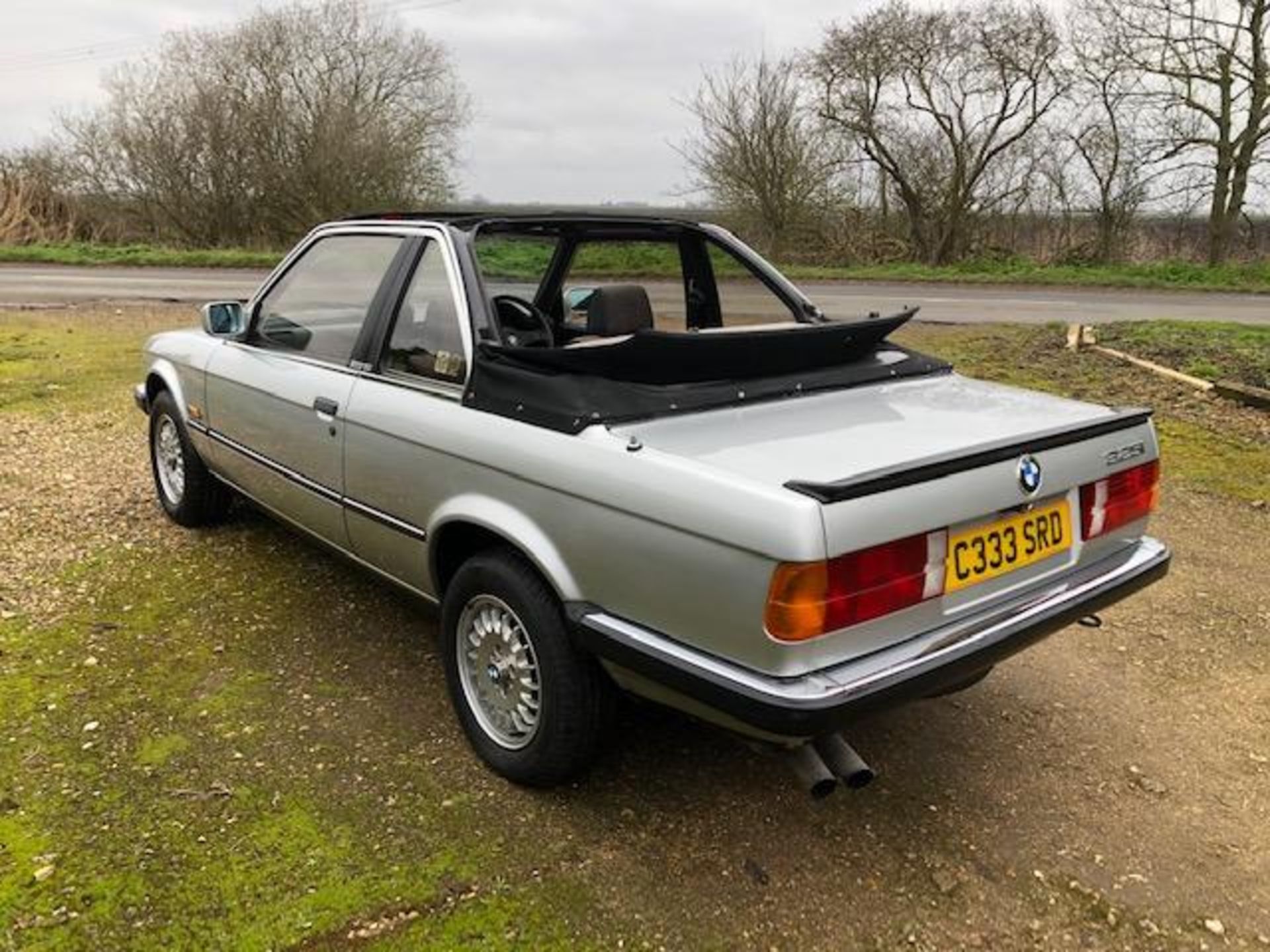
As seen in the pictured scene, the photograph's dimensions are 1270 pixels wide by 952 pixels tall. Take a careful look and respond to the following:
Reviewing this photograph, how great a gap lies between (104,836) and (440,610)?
3.68 ft

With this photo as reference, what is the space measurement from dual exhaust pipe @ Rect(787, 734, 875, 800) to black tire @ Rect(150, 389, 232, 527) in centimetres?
345

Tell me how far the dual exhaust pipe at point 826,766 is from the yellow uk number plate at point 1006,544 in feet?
1.57

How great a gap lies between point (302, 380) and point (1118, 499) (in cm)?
289

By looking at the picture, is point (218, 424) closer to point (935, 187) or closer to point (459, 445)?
point (459, 445)

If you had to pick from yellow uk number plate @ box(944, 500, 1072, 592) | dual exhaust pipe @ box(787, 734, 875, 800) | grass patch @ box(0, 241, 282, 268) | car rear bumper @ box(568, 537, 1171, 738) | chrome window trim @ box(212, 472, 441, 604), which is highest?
grass patch @ box(0, 241, 282, 268)

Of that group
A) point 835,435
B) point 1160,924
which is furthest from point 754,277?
point 1160,924

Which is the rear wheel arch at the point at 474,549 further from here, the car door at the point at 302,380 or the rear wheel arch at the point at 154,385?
the rear wheel arch at the point at 154,385

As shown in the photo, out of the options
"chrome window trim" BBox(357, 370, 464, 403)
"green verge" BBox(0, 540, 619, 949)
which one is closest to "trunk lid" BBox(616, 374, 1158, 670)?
"chrome window trim" BBox(357, 370, 464, 403)

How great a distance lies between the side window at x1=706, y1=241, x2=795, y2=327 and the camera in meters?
4.14

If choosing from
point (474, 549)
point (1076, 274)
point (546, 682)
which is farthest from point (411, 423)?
point (1076, 274)

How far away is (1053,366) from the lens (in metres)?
9.55

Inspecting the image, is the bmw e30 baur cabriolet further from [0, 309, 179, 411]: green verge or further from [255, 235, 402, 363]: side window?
[0, 309, 179, 411]: green verge

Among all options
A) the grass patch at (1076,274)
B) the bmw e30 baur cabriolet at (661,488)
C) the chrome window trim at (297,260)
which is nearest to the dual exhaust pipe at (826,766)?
the bmw e30 baur cabriolet at (661,488)

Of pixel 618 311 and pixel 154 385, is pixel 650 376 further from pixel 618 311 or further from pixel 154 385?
pixel 154 385
